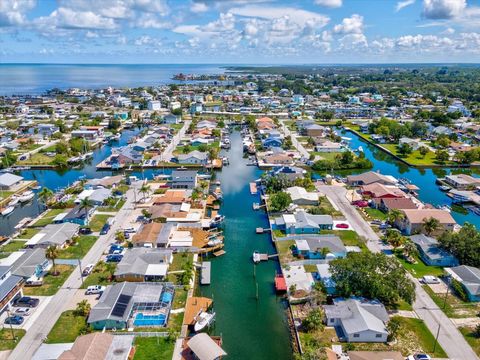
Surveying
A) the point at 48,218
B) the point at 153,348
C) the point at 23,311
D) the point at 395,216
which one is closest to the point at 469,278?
the point at 395,216

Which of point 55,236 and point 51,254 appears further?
point 55,236

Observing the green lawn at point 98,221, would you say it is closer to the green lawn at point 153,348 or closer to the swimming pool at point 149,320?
the swimming pool at point 149,320

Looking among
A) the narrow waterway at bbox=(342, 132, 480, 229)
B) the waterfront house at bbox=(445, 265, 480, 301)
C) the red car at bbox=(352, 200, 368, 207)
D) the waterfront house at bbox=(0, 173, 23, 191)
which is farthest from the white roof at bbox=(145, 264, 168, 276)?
the narrow waterway at bbox=(342, 132, 480, 229)

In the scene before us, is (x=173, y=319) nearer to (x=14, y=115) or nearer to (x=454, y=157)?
(x=454, y=157)

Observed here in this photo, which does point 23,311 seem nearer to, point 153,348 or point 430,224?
point 153,348

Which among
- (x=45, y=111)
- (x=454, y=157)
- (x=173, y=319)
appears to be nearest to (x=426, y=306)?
(x=173, y=319)

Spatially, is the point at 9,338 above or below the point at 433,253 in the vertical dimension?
below

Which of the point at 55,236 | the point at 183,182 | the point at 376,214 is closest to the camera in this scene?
the point at 55,236

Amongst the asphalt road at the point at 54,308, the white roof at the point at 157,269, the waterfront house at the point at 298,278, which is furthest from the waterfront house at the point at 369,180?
the asphalt road at the point at 54,308
